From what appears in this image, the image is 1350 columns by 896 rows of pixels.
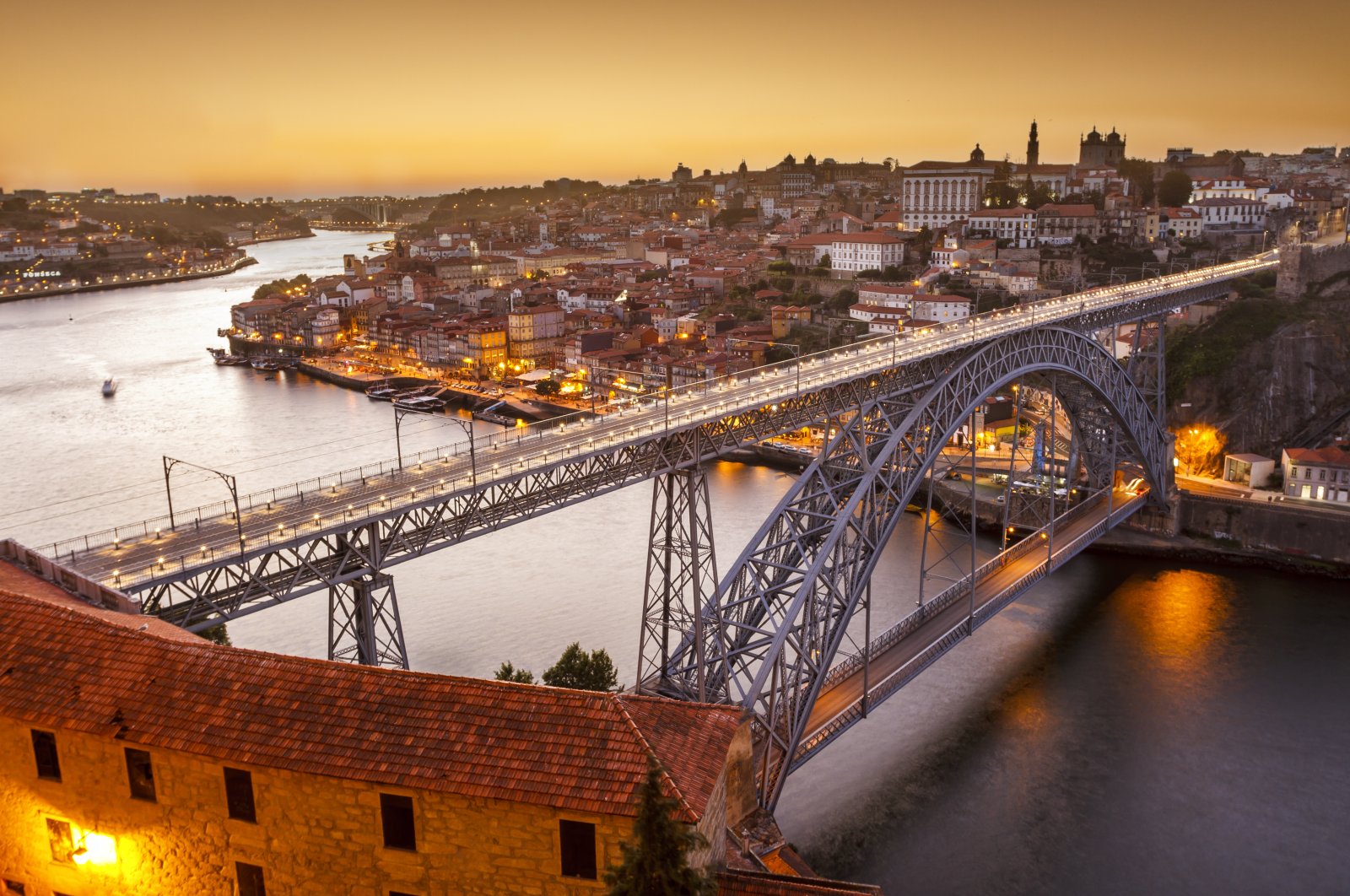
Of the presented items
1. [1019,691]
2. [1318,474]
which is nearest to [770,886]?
[1019,691]

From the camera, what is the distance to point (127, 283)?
8906cm

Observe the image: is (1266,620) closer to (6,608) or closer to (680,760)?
(680,760)

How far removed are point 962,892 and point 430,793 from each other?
857 cm

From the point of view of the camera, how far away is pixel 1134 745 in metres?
14.4

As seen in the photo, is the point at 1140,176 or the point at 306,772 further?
the point at 1140,176

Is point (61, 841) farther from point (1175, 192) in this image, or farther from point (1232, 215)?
point (1175, 192)

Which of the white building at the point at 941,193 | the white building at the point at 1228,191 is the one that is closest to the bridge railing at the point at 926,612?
the white building at the point at 1228,191

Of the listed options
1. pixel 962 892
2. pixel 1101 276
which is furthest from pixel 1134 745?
pixel 1101 276

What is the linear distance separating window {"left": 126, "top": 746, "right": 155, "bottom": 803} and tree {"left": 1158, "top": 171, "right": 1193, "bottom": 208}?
52.6 meters

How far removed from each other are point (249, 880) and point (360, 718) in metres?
1.00

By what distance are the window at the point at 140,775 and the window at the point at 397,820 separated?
4.09 feet

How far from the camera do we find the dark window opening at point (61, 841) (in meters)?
5.34

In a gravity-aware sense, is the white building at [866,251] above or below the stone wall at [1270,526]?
above

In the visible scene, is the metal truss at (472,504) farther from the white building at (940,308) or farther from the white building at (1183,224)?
the white building at (1183,224)
